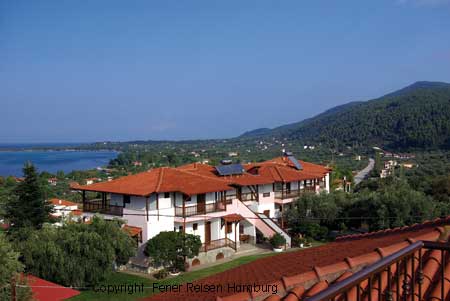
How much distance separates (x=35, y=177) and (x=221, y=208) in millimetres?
9974

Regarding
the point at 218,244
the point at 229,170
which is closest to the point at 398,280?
the point at 218,244

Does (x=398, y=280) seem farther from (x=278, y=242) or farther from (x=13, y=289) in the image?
(x=278, y=242)

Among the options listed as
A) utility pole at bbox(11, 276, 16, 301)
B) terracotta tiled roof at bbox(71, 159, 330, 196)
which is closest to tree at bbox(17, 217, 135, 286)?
utility pole at bbox(11, 276, 16, 301)

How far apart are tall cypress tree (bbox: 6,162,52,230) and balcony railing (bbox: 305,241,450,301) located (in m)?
21.8

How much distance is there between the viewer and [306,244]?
25297 millimetres

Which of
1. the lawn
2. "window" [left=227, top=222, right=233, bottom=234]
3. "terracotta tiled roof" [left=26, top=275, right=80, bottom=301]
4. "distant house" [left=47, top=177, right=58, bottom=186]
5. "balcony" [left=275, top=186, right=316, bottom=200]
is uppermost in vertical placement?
"terracotta tiled roof" [left=26, top=275, right=80, bottom=301]

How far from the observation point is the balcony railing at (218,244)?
2239cm

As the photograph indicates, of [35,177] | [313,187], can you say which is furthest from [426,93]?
[35,177]

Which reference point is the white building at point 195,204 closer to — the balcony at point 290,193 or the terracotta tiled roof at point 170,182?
the terracotta tiled roof at point 170,182

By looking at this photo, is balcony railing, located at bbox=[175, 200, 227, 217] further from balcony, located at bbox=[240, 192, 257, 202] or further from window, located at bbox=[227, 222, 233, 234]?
balcony, located at bbox=[240, 192, 257, 202]

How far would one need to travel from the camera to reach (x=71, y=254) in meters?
15.7

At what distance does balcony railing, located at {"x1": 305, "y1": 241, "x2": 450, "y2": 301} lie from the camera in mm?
2369

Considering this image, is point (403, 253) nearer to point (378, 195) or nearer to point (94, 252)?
point (94, 252)

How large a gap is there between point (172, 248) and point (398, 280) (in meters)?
17.6
